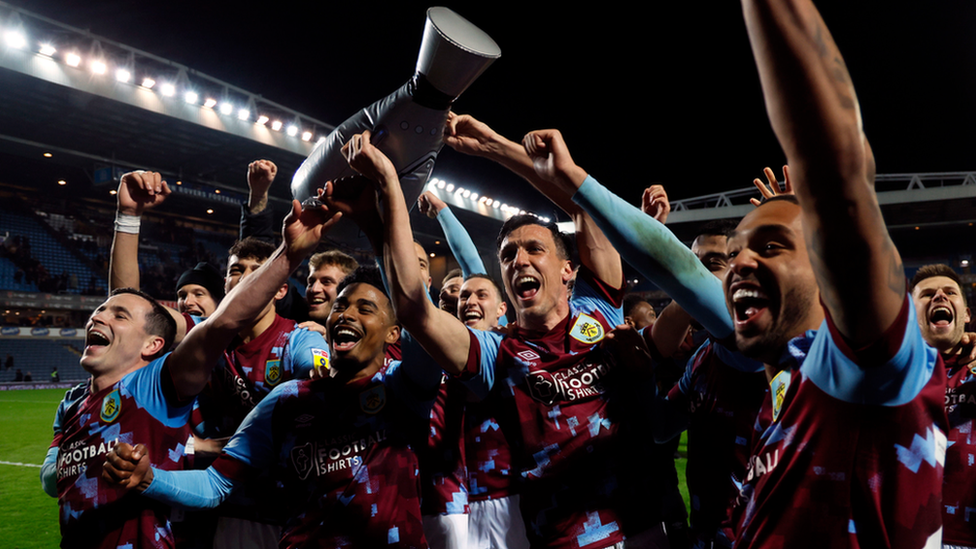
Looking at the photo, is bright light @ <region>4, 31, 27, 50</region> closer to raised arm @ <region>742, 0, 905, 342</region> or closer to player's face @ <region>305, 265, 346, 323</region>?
player's face @ <region>305, 265, 346, 323</region>

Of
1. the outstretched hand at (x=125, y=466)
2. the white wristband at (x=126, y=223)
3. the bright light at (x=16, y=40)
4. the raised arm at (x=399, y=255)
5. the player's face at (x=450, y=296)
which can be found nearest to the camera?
the outstretched hand at (x=125, y=466)

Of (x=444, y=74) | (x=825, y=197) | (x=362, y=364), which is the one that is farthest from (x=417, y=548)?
(x=825, y=197)

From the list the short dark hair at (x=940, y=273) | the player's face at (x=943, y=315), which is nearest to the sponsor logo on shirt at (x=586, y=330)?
the player's face at (x=943, y=315)

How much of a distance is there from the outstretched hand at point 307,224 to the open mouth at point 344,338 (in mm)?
368

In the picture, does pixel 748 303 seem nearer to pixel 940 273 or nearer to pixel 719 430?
pixel 719 430

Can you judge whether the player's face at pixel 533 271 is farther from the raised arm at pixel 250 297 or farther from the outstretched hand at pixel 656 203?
the raised arm at pixel 250 297

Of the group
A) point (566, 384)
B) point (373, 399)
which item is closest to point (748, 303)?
point (566, 384)

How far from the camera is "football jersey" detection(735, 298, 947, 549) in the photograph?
3.00ft

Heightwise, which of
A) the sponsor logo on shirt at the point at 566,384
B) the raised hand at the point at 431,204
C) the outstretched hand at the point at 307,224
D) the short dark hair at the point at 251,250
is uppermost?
the raised hand at the point at 431,204

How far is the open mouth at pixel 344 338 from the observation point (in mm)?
2229

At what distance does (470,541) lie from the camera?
2420mm

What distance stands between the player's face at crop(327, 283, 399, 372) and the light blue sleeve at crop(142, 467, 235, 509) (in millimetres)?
573

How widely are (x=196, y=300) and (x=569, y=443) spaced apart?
2716 millimetres

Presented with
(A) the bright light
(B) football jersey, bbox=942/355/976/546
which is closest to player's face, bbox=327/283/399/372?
(B) football jersey, bbox=942/355/976/546
